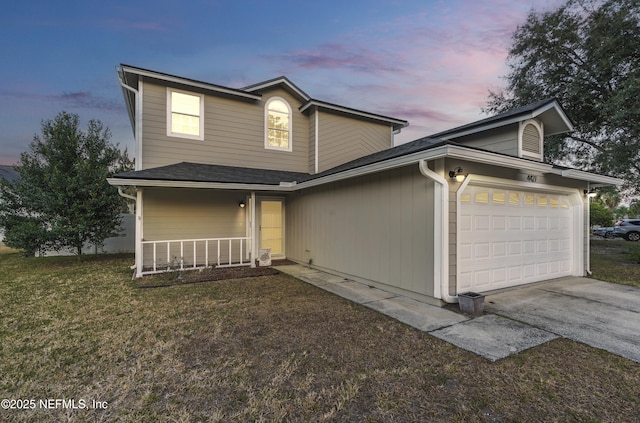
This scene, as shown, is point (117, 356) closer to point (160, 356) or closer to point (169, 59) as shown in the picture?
point (160, 356)

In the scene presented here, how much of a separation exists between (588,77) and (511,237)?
10382 mm

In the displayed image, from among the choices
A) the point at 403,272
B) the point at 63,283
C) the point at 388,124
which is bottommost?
the point at 63,283

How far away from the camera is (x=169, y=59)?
10.6 meters

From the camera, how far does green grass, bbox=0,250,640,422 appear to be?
2.10 metres

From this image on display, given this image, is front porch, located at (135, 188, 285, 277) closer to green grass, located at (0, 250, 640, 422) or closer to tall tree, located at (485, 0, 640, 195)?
green grass, located at (0, 250, 640, 422)

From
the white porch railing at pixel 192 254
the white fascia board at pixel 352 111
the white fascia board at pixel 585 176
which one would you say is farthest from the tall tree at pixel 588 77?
the white porch railing at pixel 192 254

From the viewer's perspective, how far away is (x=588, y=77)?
11.1 m

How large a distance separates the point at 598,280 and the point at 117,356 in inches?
363

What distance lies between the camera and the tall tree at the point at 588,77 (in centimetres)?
995

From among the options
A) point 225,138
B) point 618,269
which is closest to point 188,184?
point 225,138

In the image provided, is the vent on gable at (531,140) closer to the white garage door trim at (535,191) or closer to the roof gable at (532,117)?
the roof gable at (532,117)

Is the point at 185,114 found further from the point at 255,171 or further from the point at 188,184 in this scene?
the point at 188,184

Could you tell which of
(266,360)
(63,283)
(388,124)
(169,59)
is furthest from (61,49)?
(266,360)

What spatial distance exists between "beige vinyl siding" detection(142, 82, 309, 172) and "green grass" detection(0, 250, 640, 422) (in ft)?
16.6
